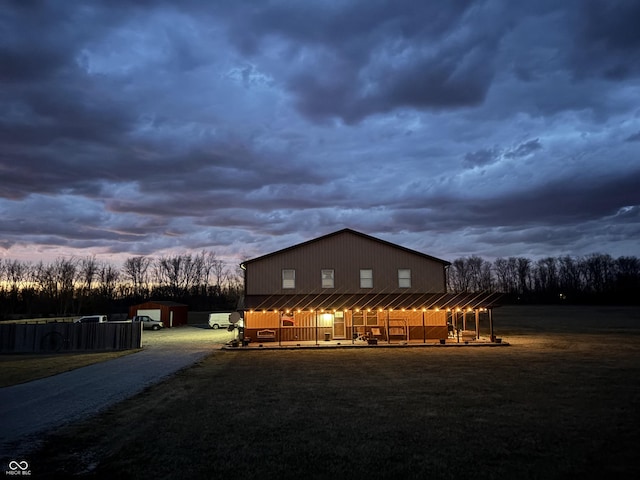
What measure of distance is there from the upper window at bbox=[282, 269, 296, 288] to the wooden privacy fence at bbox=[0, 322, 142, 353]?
10.8m

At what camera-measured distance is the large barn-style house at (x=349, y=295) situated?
31.0 m

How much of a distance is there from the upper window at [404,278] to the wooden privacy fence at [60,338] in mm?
19243

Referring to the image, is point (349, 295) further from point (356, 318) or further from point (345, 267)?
point (345, 267)

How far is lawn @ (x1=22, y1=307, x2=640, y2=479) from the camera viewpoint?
23.9 ft

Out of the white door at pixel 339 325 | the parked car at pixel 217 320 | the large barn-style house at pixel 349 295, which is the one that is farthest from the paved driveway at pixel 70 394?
the parked car at pixel 217 320

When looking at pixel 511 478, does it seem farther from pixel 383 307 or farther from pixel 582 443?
pixel 383 307

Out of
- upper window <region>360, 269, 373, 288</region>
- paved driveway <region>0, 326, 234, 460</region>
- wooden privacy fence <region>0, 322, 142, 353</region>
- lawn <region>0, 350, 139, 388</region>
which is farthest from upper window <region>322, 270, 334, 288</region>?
lawn <region>0, 350, 139, 388</region>

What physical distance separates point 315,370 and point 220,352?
9.86 meters

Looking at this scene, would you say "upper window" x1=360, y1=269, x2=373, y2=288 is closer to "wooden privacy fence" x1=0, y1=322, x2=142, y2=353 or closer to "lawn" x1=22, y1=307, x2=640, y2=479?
"lawn" x1=22, y1=307, x2=640, y2=479

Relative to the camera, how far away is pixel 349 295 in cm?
3259

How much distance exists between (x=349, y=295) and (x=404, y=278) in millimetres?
4738

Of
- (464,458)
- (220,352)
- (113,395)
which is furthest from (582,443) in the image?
(220,352)

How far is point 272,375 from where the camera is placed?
17.2 meters

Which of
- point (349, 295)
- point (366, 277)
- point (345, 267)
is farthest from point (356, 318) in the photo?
point (345, 267)
